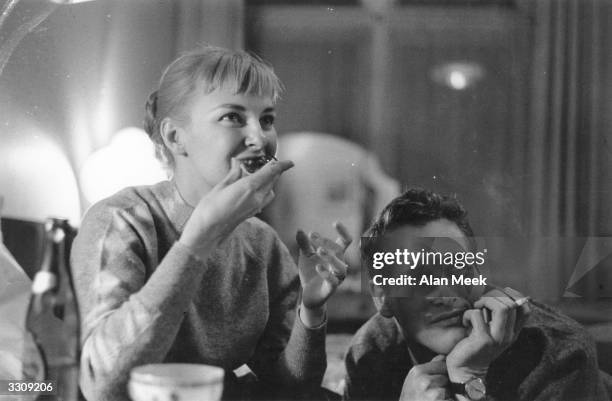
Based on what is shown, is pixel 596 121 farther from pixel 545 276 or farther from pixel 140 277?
pixel 140 277

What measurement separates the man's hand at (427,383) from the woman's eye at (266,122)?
0.85 metres

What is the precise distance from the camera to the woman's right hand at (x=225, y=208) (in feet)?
6.06

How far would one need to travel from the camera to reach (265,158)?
195 centimetres

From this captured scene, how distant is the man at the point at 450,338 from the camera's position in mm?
1957

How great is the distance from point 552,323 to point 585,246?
254 millimetres

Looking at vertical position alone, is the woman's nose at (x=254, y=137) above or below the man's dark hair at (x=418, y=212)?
above

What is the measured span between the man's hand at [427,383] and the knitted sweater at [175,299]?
27 centimetres

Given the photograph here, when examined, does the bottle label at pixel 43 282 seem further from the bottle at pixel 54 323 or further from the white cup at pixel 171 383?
the white cup at pixel 171 383

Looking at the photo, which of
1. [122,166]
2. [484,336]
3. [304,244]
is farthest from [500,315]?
[122,166]

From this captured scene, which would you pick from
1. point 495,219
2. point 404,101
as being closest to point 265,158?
point 404,101

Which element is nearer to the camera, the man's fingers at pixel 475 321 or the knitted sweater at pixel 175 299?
the knitted sweater at pixel 175 299

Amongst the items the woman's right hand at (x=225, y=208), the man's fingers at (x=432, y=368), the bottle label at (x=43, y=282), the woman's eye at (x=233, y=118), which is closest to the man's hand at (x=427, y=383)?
the man's fingers at (x=432, y=368)

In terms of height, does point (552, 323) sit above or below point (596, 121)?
below

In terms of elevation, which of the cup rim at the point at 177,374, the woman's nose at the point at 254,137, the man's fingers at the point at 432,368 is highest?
the woman's nose at the point at 254,137
